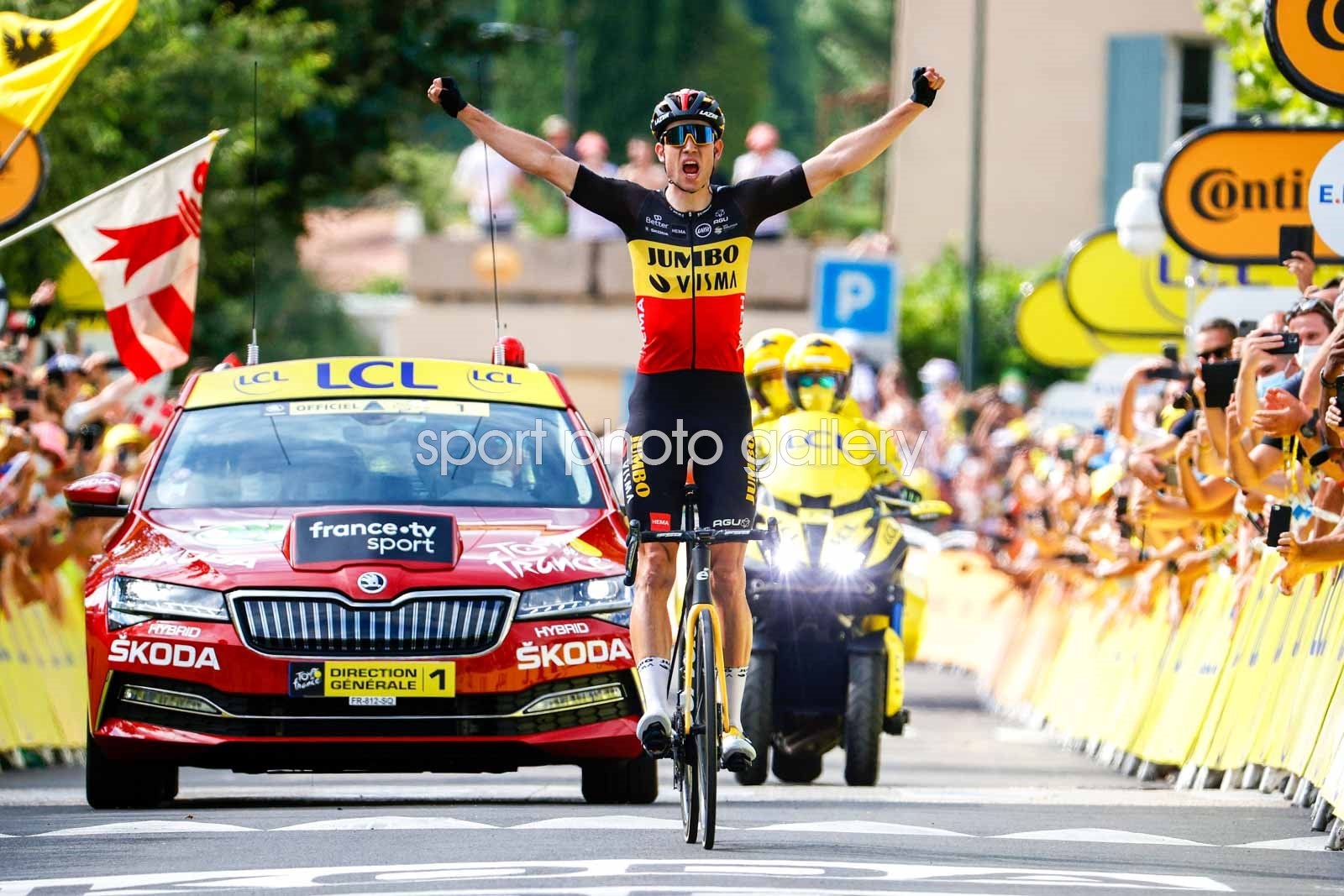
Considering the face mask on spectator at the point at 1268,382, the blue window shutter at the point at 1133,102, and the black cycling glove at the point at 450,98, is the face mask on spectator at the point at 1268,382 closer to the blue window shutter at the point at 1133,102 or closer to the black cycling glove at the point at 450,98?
the black cycling glove at the point at 450,98

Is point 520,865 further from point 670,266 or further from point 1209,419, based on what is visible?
point 1209,419

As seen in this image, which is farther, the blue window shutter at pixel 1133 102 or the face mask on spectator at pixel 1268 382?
the blue window shutter at pixel 1133 102

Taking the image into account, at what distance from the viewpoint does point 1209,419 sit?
539 inches

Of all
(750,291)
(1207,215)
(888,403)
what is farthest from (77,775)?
(750,291)

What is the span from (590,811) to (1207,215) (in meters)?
7.38

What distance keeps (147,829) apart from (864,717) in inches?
158

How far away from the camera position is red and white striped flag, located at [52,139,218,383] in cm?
1581

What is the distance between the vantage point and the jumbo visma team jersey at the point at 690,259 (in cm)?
993

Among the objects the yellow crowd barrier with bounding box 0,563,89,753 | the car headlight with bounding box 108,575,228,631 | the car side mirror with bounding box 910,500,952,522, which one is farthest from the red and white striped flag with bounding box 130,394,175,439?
the car headlight with bounding box 108,575,228,631

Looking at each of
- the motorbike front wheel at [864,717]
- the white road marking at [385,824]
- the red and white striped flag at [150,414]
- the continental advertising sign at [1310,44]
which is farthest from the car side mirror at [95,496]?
the red and white striped flag at [150,414]

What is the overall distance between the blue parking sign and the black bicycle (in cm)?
2068

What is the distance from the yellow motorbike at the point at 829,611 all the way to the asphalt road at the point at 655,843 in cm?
41

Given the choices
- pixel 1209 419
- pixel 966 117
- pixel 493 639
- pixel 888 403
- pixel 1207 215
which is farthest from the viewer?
pixel 966 117

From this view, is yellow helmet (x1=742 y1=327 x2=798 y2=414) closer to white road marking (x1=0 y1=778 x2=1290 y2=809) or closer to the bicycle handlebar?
white road marking (x1=0 y1=778 x2=1290 y2=809)
